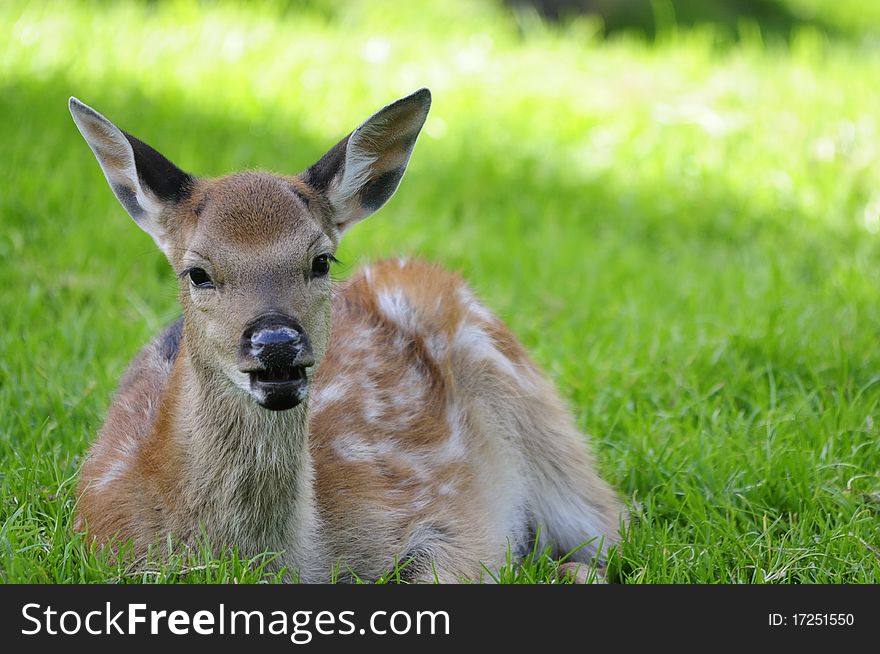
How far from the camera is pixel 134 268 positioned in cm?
631

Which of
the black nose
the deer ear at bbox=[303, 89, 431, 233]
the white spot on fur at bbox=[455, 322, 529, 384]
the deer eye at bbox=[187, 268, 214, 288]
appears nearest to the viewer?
the black nose

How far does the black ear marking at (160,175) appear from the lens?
380 cm

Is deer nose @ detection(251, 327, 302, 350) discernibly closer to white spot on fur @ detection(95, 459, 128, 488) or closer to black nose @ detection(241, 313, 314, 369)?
black nose @ detection(241, 313, 314, 369)

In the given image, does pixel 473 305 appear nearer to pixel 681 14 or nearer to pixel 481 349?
pixel 481 349

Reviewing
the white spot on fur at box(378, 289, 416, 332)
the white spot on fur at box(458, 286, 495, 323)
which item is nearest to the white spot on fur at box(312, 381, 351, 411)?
the white spot on fur at box(378, 289, 416, 332)

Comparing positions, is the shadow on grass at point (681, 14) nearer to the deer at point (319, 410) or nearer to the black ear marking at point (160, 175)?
the deer at point (319, 410)

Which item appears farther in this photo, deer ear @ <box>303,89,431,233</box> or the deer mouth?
deer ear @ <box>303,89,431,233</box>

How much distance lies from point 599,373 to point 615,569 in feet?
4.85

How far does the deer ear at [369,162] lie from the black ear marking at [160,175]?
15.5 inches

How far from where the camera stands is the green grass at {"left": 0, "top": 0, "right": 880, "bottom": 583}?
14.7 feet

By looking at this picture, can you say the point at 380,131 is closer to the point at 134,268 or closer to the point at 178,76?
the point at 134,268

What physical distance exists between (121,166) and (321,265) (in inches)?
30.5

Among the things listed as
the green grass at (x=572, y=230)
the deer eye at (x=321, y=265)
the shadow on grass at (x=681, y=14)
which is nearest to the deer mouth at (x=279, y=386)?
the deer eye at (x=321, y=265)

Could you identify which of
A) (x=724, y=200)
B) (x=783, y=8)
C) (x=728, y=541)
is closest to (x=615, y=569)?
(x=728, y=541)
